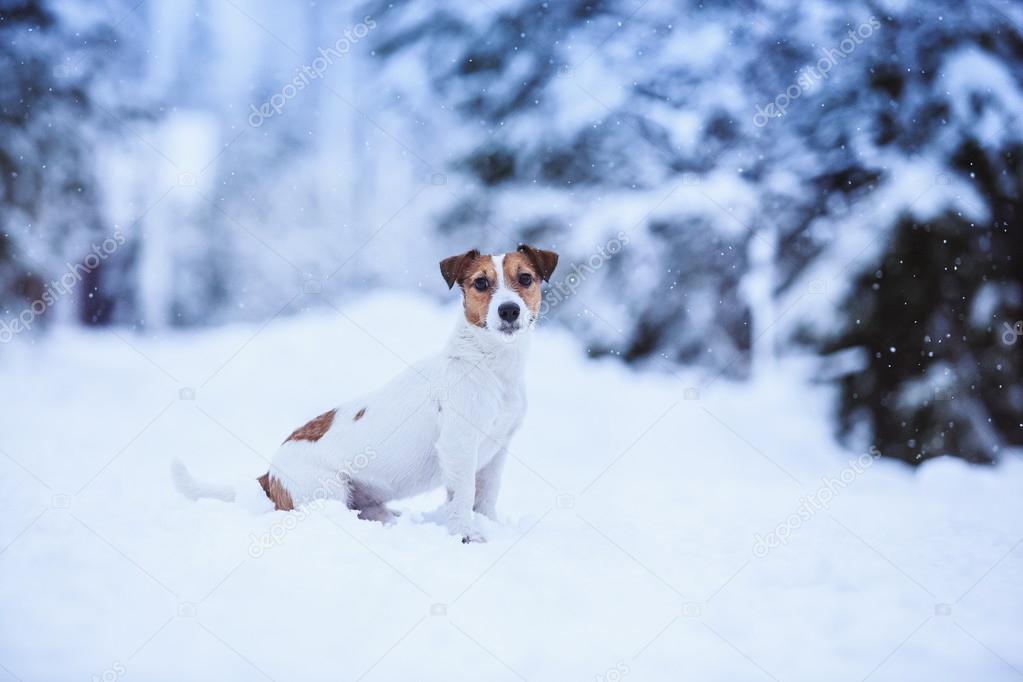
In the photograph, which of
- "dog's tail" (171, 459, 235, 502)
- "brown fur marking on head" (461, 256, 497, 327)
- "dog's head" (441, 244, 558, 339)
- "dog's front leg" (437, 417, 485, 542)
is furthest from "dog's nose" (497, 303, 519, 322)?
"dog's tail" (171, 459, 235, 502)

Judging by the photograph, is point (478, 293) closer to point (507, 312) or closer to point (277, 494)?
point (507, 312)

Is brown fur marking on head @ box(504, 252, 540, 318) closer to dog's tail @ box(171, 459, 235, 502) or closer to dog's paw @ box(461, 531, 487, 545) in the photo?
dog's paw @ box(461, 531, 487, 545)

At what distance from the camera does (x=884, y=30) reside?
664cm

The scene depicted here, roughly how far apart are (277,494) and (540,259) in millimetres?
1774

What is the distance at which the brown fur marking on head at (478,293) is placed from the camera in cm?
393

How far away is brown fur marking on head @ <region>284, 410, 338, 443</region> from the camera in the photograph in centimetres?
413

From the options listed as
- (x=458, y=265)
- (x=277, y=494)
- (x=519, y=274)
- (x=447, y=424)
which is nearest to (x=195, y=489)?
(x=277, y=494)

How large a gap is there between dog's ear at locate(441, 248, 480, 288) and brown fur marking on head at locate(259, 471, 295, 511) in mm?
1329

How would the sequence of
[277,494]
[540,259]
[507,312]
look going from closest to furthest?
[507,312], [277,494], [540,259]

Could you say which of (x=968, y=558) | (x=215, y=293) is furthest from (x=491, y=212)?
(x=968, y=558)

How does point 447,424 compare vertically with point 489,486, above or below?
above

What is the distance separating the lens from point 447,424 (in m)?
3.89

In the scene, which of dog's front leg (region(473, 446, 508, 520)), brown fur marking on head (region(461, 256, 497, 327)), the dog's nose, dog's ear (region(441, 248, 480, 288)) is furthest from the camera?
dog's front leg (region(473, 446, 508, 520))

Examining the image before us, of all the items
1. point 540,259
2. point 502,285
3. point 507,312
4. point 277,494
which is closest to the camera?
point 507,312
